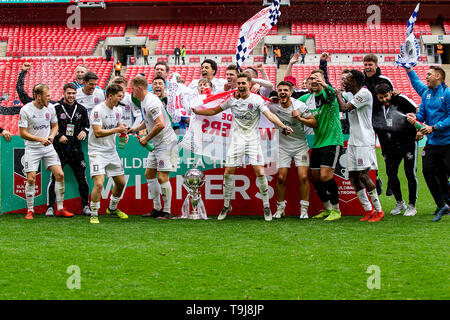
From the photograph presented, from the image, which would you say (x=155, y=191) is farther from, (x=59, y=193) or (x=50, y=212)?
(x=50, y=212)

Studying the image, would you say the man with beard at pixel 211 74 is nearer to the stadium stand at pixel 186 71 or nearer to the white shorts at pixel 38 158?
the white shorts at pixel 38 158

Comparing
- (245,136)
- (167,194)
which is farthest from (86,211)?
(245,136)

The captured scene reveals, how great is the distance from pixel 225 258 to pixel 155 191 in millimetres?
2925

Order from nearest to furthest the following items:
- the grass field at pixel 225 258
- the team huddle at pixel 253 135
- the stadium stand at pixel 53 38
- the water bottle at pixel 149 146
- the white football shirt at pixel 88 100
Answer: the grass field at pixel 225 258
the team huddle at pixel 253 135
the water bottle at pixel 149 146
the white football shirt at pixel 88 100
the stadium stand at pixel 53 38

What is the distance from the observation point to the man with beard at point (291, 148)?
7375mm

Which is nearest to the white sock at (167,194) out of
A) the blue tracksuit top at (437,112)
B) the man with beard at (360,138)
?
the man with beard at (360,138)

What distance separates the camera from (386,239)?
230 inches

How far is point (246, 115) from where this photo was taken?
7.27 m

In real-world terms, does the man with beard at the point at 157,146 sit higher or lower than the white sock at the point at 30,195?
higher

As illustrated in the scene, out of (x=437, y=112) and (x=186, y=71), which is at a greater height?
(x=186, y=71)

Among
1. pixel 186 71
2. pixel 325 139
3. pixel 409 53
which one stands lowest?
pixel 325 139

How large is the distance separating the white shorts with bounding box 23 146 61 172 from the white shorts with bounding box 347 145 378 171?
383cm

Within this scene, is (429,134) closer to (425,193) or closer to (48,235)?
(425,193)

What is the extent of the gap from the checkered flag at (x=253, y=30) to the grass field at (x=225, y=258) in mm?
2594
